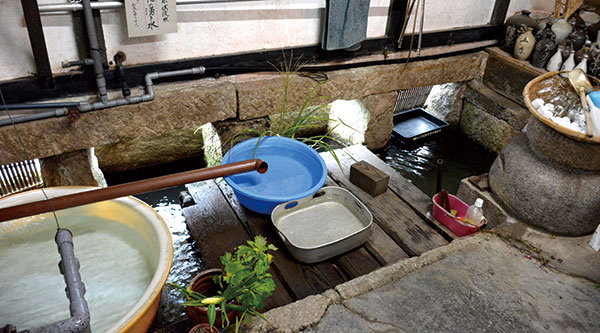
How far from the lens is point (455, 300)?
8.92 ft

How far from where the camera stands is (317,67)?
4.64m

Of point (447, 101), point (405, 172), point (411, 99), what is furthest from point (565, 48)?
point (405, 172)

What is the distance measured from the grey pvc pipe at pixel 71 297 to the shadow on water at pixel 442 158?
398cm

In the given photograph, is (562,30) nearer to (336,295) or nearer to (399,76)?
(399,76)

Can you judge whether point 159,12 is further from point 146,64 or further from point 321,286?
point 321,286

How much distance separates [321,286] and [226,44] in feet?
8.04

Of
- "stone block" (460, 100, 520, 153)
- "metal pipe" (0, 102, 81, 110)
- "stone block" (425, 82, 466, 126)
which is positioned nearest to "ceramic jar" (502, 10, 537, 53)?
"stone block" (425, 82, 466, 126)

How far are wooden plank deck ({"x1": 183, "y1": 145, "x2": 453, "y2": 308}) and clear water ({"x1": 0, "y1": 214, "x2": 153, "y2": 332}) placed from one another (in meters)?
0.73

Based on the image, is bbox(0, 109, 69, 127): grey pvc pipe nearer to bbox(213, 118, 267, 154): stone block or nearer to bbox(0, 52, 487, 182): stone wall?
bbox(0, 52, 487, 182): stone wall

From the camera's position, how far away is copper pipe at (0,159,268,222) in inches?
84.6

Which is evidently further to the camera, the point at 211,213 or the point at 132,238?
the point at 211,213

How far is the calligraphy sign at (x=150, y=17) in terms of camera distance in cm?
344

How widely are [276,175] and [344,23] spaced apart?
174cm

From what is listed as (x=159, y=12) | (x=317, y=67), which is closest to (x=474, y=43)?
(x=317, y=67)
